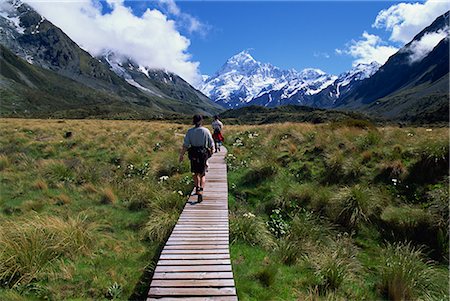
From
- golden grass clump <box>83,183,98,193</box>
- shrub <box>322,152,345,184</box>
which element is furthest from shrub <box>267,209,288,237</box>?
golden grass clump <box>83,183,98,193</box>

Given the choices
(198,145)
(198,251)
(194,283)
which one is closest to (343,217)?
(198,145)

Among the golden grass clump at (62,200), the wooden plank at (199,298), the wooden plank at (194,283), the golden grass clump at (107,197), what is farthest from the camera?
the golden grass clump at (107,197)

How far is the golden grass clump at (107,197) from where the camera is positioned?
486 inches

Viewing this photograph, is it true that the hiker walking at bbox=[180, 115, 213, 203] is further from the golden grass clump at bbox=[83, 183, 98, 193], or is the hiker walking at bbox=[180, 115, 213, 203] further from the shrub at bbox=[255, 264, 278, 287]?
the golden grass clump at bbox=[83, 183, 98, 193]

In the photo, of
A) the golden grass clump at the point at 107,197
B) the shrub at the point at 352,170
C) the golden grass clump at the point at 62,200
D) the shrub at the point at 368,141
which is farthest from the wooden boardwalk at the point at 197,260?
the shrub at the point at 368,141

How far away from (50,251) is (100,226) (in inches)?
93.5

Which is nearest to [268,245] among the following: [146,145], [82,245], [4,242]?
[82,245]

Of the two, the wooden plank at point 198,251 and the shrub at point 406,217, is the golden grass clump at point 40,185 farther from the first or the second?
the shrub at point 406,217

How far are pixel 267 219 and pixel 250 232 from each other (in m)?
2.14

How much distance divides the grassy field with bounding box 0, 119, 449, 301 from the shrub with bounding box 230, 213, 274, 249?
30mm

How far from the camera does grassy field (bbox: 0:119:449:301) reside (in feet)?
23.2

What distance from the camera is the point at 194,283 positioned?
608 centimetres

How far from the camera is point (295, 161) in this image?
15.8 meters

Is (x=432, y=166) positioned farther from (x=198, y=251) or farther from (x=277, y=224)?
(x=198, y=251)
